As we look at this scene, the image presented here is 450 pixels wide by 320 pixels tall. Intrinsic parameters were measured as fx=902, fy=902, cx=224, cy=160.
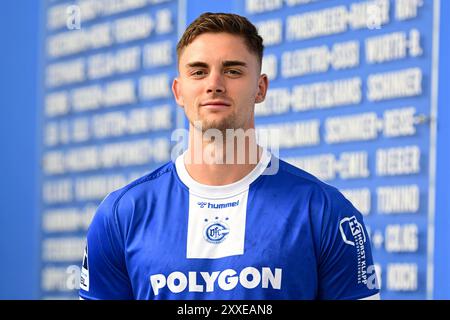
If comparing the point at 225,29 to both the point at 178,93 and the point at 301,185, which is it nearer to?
the point at 178,93

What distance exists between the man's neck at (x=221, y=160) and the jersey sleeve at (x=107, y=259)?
0.77 ft

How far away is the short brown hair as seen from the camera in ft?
7.37

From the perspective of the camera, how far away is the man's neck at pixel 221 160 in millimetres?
2217

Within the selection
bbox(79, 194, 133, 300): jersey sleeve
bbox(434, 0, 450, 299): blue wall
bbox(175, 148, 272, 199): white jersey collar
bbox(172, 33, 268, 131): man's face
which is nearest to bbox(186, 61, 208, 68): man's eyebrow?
bbox(172, 33, 268, 131): man's face

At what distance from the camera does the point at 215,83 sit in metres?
2.16

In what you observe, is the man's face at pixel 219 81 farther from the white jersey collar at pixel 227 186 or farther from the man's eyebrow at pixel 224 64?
the white jersey collar at pixel 227 186

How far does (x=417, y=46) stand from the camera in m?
3.35

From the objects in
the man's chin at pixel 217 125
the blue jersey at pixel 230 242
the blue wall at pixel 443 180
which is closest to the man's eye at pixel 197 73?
the man's chin at pixel 217 125

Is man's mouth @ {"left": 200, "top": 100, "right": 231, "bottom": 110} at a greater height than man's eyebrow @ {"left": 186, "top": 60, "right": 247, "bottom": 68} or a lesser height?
lesser

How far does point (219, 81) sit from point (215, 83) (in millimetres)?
15

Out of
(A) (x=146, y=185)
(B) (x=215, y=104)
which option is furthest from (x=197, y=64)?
(A) (x=146, y=185)

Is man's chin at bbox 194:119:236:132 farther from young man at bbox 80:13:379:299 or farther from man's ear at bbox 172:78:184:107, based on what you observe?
man's ear at bbox 172:78:184:107

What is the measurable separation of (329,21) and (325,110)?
36cm

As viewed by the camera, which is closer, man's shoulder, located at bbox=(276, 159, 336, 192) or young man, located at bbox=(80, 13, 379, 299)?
young man, located at bbox=(80, 13, 379, 299)
